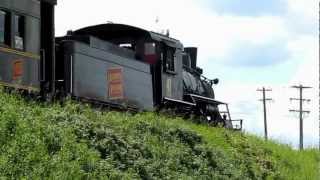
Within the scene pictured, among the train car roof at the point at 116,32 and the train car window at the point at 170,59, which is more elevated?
the train car roof at the point at 116,32

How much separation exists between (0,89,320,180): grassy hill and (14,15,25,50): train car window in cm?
135

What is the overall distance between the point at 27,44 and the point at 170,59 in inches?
298

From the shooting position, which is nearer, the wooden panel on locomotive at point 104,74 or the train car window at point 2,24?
the train car window at point 2,24

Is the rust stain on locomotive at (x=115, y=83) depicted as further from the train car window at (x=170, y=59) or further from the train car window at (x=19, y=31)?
the train car window at (x=19, y=31)

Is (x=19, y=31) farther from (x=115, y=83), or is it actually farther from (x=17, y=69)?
(x=115, y=83)

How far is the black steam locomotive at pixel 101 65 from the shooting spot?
42.7 feet

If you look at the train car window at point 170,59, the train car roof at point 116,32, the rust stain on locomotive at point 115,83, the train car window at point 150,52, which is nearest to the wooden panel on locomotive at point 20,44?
the rust stain on locomotive at point 115,83

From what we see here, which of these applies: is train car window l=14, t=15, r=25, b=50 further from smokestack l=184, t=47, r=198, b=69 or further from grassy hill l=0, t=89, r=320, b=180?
smokestack l=184, t=47, r=198, b=69

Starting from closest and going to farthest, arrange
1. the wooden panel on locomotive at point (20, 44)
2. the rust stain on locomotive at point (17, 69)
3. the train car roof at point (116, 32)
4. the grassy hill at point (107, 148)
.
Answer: the grassy hill at point (107, 148)
the wooden panel on locomotive at point (20, 44)
the rust stain on locomotive at point (17, 69)
the train car roof at point (116, 32)

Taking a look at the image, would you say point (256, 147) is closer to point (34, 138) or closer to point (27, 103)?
point (27, 103)

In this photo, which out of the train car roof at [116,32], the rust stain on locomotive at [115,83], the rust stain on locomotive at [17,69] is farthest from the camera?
the train car roof at [116,32]

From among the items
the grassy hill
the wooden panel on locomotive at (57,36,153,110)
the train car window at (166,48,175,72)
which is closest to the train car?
the wooden panel on locomotive at (57,36,153,110)

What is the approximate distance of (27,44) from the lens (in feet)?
43.5

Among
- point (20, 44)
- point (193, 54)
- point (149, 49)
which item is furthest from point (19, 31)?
point (193, 54)
